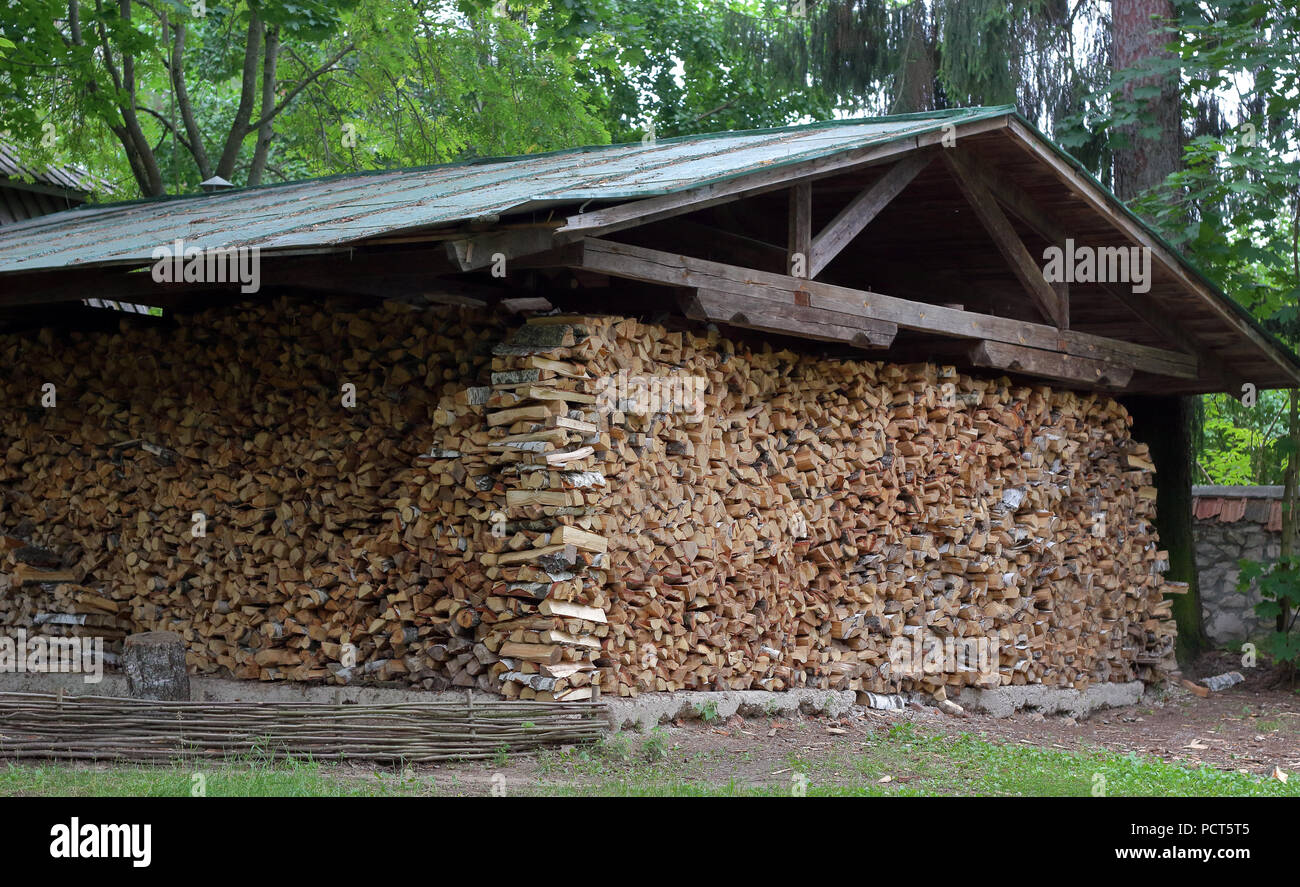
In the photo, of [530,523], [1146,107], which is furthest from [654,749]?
[1146,107]

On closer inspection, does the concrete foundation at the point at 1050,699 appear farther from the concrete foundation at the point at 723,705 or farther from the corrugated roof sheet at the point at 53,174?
the corrugated roof sheet at the point at 53,174

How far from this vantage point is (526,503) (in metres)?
6.94

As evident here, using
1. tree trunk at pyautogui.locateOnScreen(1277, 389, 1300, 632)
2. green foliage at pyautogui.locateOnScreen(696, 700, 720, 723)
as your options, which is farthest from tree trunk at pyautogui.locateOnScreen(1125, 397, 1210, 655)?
green foliage at pyautogui.locateOnScreen(696, 700, 720, 723)

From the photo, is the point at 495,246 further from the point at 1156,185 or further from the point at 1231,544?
the point at 1231,544

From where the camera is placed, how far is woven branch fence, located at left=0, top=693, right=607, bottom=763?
6.42 metres

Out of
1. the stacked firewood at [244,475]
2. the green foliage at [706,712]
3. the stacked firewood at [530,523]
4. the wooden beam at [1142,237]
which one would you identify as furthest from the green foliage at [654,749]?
the wooden beam at [1142,237]

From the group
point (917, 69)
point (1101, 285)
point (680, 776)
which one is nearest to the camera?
point (680, 776)

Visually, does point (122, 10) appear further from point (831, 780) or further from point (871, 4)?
point (831, 780)

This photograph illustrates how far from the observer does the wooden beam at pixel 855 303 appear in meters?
6.87

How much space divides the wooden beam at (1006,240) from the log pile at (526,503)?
67cm

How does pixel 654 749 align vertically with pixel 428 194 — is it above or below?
below

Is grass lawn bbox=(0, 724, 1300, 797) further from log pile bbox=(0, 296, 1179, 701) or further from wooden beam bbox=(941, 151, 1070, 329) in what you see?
wooden beam bbox=(941, 151, 1070, 329)

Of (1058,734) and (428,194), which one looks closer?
(428,194)

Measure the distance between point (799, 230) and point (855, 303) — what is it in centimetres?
66
